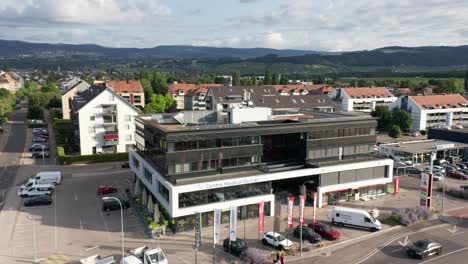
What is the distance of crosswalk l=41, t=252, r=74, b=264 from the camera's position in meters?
34.7

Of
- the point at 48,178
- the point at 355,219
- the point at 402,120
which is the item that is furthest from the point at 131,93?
the point at 355,219

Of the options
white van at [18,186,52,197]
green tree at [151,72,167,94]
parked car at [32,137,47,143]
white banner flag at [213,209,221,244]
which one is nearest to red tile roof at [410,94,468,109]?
white banner flag at [213,209,221,244]

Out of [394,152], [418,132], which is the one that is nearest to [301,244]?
[394,152]

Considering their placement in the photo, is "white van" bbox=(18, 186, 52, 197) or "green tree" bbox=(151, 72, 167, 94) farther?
"green tree" bbox=(151, 72, 167, 94)

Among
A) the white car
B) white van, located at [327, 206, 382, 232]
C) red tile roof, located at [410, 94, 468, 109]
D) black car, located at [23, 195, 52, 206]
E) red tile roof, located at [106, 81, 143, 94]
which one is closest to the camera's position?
the white car

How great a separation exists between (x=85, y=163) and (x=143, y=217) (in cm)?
3233

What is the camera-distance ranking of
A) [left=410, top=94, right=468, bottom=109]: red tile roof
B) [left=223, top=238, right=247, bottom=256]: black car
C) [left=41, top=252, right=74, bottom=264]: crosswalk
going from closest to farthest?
[left=41, top=252, right=74, bottom=264]: crosswalk < [left=223, top=238, right=247, bottom=256]: black car < [left=410, top=94, right=468, bottom=109]: red tile roof

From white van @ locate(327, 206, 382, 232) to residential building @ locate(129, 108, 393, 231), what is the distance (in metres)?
5.65

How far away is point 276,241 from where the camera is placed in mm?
37438

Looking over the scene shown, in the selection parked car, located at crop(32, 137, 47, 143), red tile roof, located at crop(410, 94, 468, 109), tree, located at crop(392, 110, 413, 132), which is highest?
red tile roof, located at crop(410, 94, 468, 109)

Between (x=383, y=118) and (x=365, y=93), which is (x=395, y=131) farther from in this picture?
(x=365, y=93)

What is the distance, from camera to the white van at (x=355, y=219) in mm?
42250

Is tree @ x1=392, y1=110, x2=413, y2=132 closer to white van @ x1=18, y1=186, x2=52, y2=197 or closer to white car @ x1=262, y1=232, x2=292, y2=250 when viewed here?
white car @ x1=262, y1=232, x2=292, y2=250

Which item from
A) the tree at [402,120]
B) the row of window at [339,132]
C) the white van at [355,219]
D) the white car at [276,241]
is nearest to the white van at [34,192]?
the white car at [276,241]
